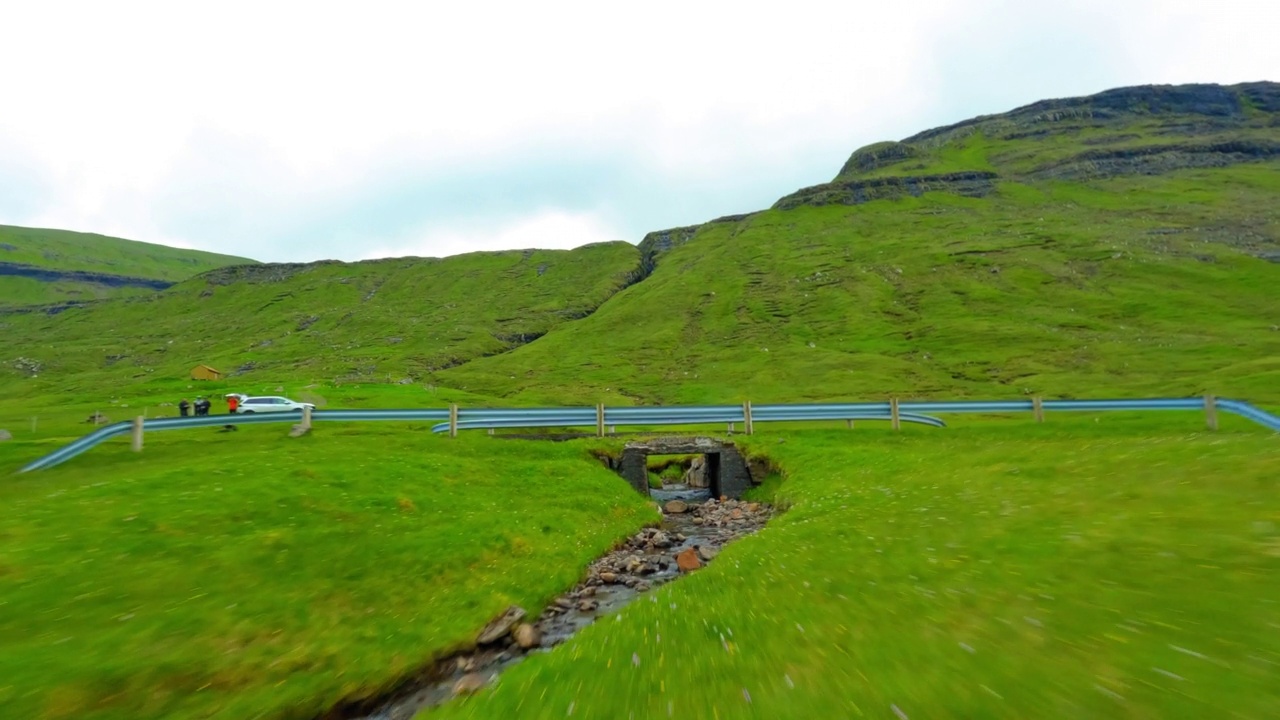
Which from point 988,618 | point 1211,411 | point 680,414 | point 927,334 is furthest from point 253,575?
point 927,334

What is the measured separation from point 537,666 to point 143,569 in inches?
422

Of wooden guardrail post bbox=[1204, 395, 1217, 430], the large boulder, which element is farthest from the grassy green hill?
wooden guardrail post bbox=[1204, 395, 1217, 430]

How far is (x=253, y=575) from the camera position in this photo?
606 inches

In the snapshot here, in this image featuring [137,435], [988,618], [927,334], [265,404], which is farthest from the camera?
[927,334]

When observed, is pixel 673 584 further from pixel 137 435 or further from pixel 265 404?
pixel 265 404

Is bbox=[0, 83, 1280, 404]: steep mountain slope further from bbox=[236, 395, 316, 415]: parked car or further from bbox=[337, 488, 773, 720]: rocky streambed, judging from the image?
bbox=[337, 488, 773, 720]: rocky streambed

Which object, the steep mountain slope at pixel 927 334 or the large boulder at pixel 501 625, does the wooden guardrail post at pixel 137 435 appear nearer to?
the large boulder at pixel 501 625

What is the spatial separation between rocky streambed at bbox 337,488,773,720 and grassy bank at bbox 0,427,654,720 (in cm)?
56

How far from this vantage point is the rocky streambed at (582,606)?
12.7 m

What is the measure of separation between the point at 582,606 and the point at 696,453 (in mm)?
22088

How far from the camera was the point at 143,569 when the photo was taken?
577 inches

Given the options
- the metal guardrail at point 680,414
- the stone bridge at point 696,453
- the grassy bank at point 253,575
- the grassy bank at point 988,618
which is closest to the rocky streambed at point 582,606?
the grassy bank at point 253,575

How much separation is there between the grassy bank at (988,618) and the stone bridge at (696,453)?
19.9 m

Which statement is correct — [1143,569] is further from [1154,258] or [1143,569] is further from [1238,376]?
[1154,258]
